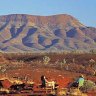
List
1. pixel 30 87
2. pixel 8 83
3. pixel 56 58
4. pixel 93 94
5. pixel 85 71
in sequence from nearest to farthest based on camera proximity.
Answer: pixel 93 94 < pixel 30 87 < pixel 8 83 < pixel 85 71 < pixel 56 58

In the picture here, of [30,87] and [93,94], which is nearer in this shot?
[93,94]

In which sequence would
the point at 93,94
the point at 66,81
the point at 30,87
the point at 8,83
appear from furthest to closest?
the point at 66,81
the point at 8,83
the point at 30,87
the point at 93,94

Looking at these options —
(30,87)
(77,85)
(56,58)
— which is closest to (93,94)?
(77,85)

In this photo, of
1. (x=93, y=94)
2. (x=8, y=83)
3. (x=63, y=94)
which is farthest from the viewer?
(x=8, y=83)

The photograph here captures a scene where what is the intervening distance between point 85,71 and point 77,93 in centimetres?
2869

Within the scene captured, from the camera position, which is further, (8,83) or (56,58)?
(56,58)

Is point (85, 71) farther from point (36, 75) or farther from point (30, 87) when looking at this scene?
point (30, 87)

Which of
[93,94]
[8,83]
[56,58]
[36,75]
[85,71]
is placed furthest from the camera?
[56,58]

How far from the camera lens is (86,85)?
88.4ft

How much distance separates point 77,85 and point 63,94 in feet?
10.1

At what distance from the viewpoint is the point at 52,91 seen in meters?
22.9

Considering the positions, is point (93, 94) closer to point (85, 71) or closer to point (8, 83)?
point (8, 83)

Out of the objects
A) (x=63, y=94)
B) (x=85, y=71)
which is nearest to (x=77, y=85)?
(x=63, y=94)

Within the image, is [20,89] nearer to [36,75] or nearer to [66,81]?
[66,81]
